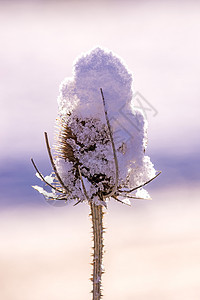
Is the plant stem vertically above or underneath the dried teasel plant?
underneath

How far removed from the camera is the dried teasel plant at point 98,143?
6.51m

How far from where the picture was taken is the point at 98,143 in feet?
21.3

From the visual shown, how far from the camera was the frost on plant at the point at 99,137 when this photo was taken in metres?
6.51

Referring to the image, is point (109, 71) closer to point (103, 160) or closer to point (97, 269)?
point (103, 160)

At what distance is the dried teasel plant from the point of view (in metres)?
6.51

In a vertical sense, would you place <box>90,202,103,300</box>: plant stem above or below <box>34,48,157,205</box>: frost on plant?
below

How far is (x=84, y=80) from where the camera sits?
21.9 ft

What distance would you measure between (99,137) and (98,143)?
0.30 feet

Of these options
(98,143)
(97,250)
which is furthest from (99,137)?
(97,250)

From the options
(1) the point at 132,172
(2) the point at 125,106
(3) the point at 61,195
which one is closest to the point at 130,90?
(2) the point at 125,106

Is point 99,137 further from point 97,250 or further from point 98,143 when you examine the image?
point 97,250

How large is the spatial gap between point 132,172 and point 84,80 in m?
1.42

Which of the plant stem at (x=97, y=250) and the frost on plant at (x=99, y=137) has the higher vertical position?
the frost on plant at (x=99, y=137)

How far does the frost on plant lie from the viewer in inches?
256
